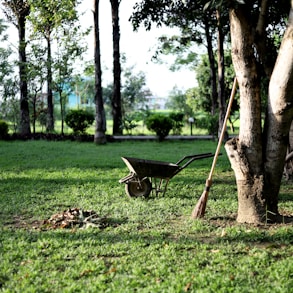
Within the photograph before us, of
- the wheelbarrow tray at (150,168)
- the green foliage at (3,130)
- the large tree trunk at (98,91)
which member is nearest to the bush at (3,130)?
the green foliage at (3,130)

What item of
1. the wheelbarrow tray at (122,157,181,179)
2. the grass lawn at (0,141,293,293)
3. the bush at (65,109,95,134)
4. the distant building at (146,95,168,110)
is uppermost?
the distant building at (146,95,168,110)

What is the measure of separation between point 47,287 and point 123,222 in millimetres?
1900

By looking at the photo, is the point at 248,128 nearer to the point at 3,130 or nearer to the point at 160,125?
the point at 160,125

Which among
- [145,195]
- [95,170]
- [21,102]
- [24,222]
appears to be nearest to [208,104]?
[21,102]

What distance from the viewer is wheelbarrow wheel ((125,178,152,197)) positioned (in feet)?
21.5

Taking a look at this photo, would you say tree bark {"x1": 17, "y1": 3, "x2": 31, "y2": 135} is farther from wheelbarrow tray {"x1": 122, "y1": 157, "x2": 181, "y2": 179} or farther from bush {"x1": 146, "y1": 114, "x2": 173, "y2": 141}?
wheelbarrow tray {"x1": 122, "y1": 157, "x2": 181, "y2": 179}

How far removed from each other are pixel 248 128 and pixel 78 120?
1361 cm

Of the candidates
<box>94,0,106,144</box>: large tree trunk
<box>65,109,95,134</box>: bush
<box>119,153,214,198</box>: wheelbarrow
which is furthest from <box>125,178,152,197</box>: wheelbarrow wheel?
<box>65,109,95,134</box>: bush

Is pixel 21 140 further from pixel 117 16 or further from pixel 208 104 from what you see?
pixel 208 104

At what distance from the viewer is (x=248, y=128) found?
5.00 m

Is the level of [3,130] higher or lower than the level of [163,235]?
higher

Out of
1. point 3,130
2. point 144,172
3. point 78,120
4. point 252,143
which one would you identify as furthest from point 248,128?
point 3,130

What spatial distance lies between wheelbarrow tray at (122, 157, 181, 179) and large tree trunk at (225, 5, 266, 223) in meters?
1.52

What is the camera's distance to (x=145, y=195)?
659 cm
